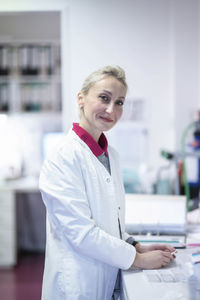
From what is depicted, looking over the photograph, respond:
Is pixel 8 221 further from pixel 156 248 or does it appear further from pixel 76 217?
pixel 76 217

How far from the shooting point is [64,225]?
115 centimetres

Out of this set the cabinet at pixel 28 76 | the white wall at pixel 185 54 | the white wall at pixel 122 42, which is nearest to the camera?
the white wall at pixel 185 54

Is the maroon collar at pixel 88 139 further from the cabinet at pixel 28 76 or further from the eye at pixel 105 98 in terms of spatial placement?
the cabinet at pixel 28 76

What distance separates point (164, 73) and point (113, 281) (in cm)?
236

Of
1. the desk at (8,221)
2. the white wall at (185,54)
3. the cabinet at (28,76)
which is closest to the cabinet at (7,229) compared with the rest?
the desk at (8,221)

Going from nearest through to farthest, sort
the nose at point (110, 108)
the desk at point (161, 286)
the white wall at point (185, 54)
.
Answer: the desk at point (161, 286) < the nose at point (110, 108) < the white wall at point (185, 54)

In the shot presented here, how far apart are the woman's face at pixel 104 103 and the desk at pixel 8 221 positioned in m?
2.15

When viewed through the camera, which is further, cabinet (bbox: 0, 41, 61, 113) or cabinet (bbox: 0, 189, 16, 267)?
cabinet (bbox: 0, 41, 61, 113)

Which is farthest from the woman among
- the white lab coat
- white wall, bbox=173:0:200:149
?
white wall, bbox=173:0:200:149

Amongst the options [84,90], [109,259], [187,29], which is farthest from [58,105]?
[109,259]

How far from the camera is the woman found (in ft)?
3.76

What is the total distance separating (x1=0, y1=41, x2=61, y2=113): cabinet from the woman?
2670mm

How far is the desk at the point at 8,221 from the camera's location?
3.32 metres

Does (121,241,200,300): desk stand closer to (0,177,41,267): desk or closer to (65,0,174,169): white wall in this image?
(65,0,174,169): white wall
